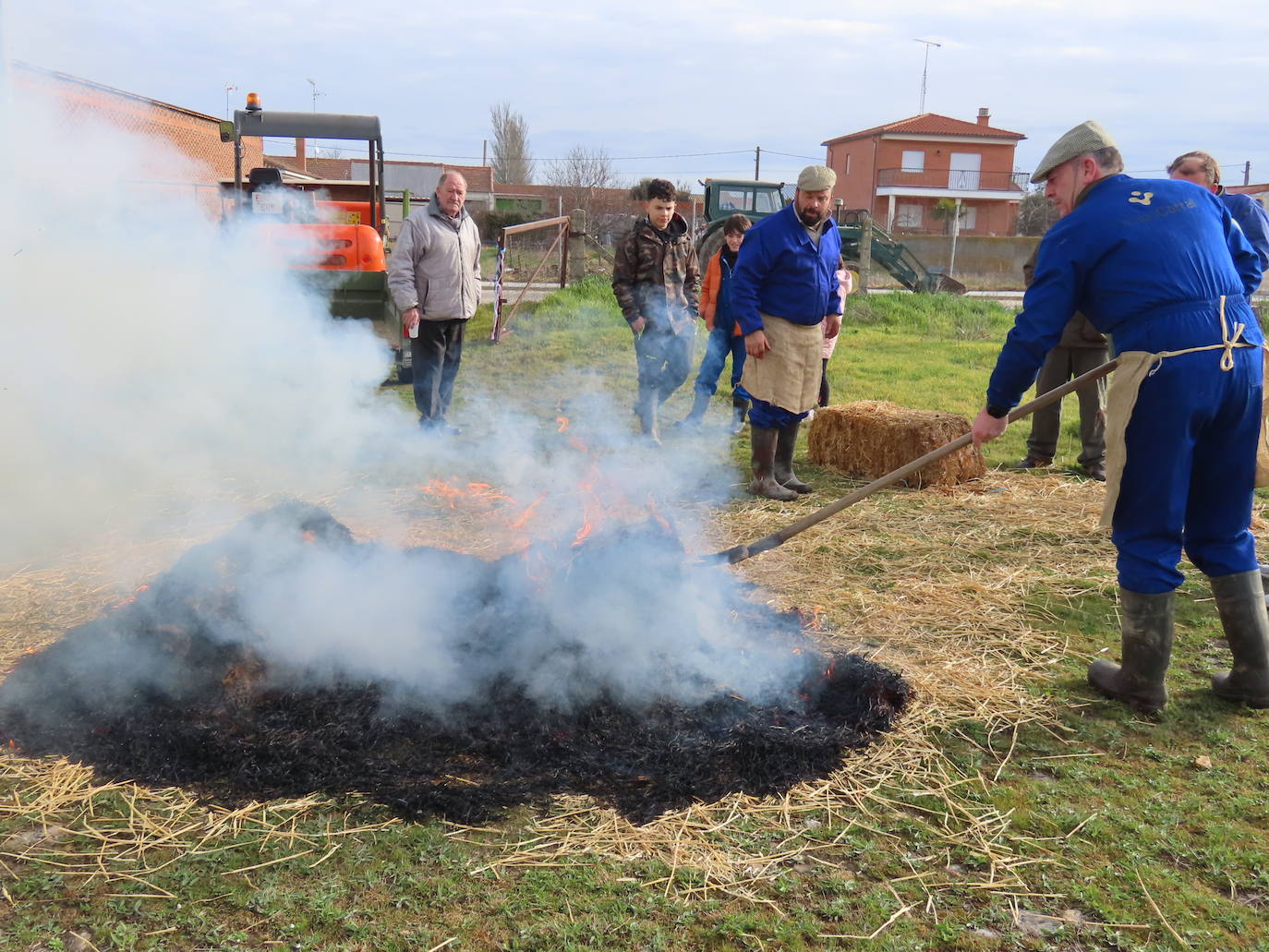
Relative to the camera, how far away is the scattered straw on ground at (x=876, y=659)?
259cm

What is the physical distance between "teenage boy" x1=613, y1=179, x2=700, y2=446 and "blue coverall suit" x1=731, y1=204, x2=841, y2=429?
1.25 m

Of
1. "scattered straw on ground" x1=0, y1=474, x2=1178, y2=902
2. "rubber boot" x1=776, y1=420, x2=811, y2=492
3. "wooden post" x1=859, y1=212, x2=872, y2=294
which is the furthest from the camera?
"wooden post" x1=859, y1=212, x2=872, y2=294

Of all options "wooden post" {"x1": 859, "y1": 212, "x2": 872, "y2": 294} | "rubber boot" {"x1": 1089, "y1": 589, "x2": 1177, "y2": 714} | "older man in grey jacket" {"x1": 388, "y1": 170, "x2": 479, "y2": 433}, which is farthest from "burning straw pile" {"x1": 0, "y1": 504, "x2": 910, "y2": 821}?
"wooden post" {"x1": 859, "y1": 212, "x2": 872, "y2": 294}

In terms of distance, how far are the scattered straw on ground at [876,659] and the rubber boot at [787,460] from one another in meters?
0.23

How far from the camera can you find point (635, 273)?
7.32 metres

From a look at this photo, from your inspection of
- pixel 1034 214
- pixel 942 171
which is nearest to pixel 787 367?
pixel 1034 214

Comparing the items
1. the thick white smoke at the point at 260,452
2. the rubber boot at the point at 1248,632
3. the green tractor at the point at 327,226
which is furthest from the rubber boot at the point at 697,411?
the rubber boot at the point at 1248,632

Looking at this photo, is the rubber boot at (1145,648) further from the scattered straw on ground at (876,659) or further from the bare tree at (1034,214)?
the bare tree at (1034,214)

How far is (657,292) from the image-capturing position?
24.1ft

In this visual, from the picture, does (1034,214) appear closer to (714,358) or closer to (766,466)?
(714,358)

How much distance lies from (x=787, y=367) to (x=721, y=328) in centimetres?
199

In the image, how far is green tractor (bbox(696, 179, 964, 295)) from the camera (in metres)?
19.0

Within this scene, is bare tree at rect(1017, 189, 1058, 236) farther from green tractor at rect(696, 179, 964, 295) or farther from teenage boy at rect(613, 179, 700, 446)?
teenage boy at rect(613, 179, 700, 446)

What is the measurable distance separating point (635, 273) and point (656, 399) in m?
1.05
